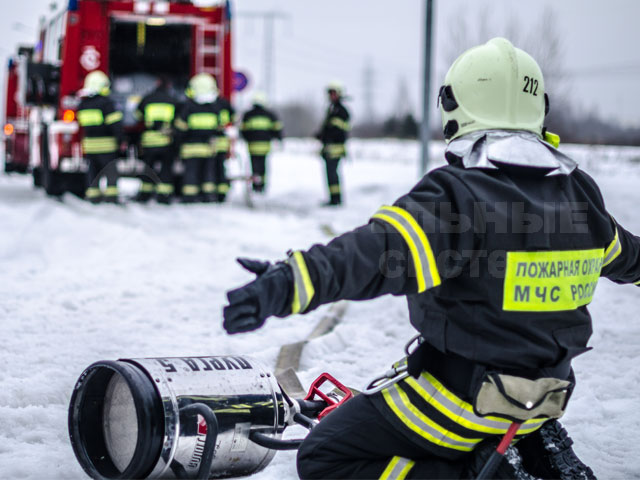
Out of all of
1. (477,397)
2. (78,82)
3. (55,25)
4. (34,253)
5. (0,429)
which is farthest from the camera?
(55,25)

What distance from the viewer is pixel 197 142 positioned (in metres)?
11.0

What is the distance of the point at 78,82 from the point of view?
11.4 m

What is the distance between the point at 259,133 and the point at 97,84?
10.1ft

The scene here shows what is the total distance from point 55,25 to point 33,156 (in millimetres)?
2084

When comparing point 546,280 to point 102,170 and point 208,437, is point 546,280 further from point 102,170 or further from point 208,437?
point 102,170

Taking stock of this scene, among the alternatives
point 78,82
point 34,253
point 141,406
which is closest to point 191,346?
point 141,406

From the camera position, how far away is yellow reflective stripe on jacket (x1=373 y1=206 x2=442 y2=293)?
2.10m

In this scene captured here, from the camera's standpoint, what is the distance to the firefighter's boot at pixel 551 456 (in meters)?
2.40

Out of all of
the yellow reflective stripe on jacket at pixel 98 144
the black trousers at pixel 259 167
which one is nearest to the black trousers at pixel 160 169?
the yellow reflective stripe on jacket at pixel 98 144

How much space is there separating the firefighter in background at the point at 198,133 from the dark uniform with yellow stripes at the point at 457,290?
8.91m

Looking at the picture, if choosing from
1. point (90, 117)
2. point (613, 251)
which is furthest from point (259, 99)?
point (613, 251)

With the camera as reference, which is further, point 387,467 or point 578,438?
point 578,438

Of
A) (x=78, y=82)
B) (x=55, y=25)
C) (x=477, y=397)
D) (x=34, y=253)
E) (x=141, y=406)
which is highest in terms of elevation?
(x=55, y=25)

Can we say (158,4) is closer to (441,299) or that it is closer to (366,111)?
(441,299)
